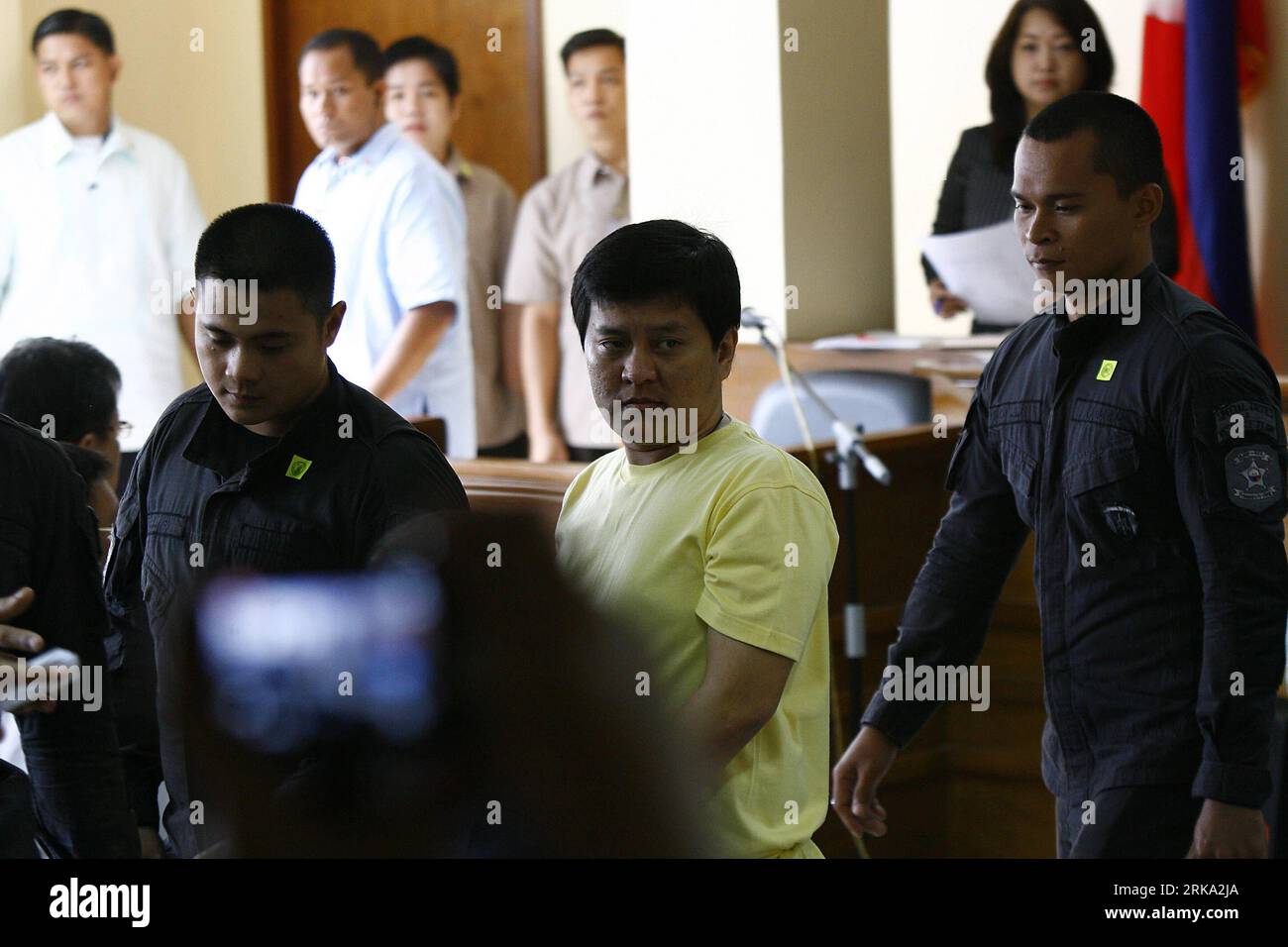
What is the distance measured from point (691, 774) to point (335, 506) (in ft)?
2.74

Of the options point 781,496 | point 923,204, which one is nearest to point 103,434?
point 781,496

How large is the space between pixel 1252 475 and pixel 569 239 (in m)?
3.25

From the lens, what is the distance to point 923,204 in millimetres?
5039

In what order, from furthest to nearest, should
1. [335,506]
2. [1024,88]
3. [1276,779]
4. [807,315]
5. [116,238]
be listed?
[116,238], [807,315], [1024,88], [1276,779], [335,506]

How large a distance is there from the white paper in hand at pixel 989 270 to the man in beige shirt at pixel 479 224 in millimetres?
1690

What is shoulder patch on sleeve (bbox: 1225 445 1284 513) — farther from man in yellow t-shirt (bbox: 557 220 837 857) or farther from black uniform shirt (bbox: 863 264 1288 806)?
man in yellow t-shirt (bbox: 557 220 837 857)

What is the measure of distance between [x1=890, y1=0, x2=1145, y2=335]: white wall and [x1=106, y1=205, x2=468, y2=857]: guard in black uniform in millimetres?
3513

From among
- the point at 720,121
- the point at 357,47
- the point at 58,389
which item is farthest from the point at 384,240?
the point at 58,389

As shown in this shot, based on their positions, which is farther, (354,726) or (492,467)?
(492,467)

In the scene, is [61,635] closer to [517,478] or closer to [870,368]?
[517,478]

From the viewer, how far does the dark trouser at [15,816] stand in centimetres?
139

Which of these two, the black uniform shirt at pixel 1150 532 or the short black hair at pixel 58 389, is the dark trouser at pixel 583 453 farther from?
the black uniform shirt at pixel 1150 532

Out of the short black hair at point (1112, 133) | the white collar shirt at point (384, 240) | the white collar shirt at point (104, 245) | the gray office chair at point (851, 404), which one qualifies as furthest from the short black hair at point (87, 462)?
the white collar shirt at point (104, 245)
